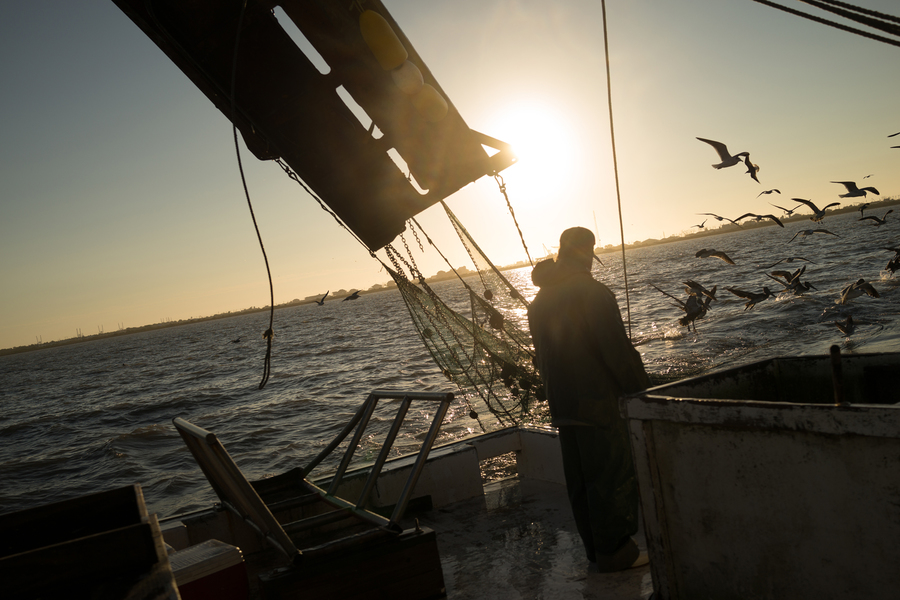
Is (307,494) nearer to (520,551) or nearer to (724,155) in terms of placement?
(520,551)

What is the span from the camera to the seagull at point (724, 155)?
7.75 m

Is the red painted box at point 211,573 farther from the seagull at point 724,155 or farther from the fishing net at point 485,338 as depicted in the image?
the seagull at point 724,155

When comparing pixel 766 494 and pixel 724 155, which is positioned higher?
pixel 724 155

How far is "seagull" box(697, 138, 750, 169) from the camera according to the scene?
7.75 metres

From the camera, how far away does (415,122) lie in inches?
155

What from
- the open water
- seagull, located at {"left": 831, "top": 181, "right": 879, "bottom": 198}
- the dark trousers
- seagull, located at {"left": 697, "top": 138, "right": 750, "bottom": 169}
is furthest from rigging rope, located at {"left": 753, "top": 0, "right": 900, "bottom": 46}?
seagull, located at {"left": 831, "top": 181, "right": 879, "bottom": 198}

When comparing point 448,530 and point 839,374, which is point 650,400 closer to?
point 839,374

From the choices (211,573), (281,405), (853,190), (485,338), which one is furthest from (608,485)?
(281,405)

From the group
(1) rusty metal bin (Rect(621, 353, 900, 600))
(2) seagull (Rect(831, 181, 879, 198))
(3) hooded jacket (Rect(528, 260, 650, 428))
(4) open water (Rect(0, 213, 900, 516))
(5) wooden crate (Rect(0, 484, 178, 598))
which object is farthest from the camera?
(4) open water (Rect(0, 213, 900, 516))

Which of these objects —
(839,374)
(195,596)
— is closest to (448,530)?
(195,596)

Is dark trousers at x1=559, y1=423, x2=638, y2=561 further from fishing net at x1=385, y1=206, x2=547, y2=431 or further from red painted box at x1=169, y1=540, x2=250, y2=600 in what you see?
fishing net at x1=385, y1=206, x2=547, y2=431

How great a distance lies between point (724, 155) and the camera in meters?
7.96

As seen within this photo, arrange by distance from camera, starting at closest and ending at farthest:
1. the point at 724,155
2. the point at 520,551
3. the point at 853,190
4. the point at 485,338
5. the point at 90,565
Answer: the point at 90,565 < the point at 520,551 < the point at 485,338 < the point at 724,155 < the point at 853,190

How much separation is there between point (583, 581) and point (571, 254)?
77.0 inches
